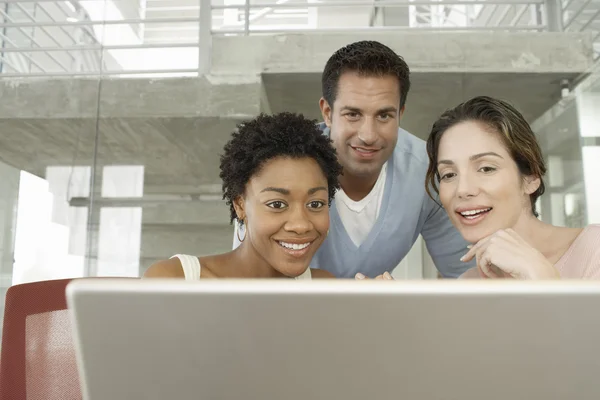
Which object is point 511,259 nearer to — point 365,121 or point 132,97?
point 365,121

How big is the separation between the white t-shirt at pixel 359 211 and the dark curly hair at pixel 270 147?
0.40 metres

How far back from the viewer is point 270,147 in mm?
1499

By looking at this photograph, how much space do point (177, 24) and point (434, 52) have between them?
1.91 m

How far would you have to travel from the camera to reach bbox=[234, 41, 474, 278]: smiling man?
190 cm

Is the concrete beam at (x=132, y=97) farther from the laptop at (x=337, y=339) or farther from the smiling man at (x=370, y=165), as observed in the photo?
the laptop at (x=337, y=339)

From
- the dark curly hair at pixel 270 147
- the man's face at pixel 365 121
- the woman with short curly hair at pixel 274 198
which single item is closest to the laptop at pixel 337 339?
the woman with short curly hair at pixel 274 198

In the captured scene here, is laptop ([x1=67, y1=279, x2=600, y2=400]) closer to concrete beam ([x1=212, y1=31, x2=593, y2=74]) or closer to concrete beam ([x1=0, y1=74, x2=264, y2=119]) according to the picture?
concrete beam ([x1=0, y1=74, x2=264, y2=119])

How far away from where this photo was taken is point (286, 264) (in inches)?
57.6

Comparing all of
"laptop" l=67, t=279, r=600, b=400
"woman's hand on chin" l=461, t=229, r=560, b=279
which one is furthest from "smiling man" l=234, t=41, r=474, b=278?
"laptop" l=67, t=279, r=600, b=400

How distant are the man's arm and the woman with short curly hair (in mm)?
749

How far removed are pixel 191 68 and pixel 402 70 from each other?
8.81 ft

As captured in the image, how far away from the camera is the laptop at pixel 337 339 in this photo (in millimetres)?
372

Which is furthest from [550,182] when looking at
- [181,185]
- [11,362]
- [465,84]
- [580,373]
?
[580,373]

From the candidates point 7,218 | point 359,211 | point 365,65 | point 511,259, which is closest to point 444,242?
point 359,211
